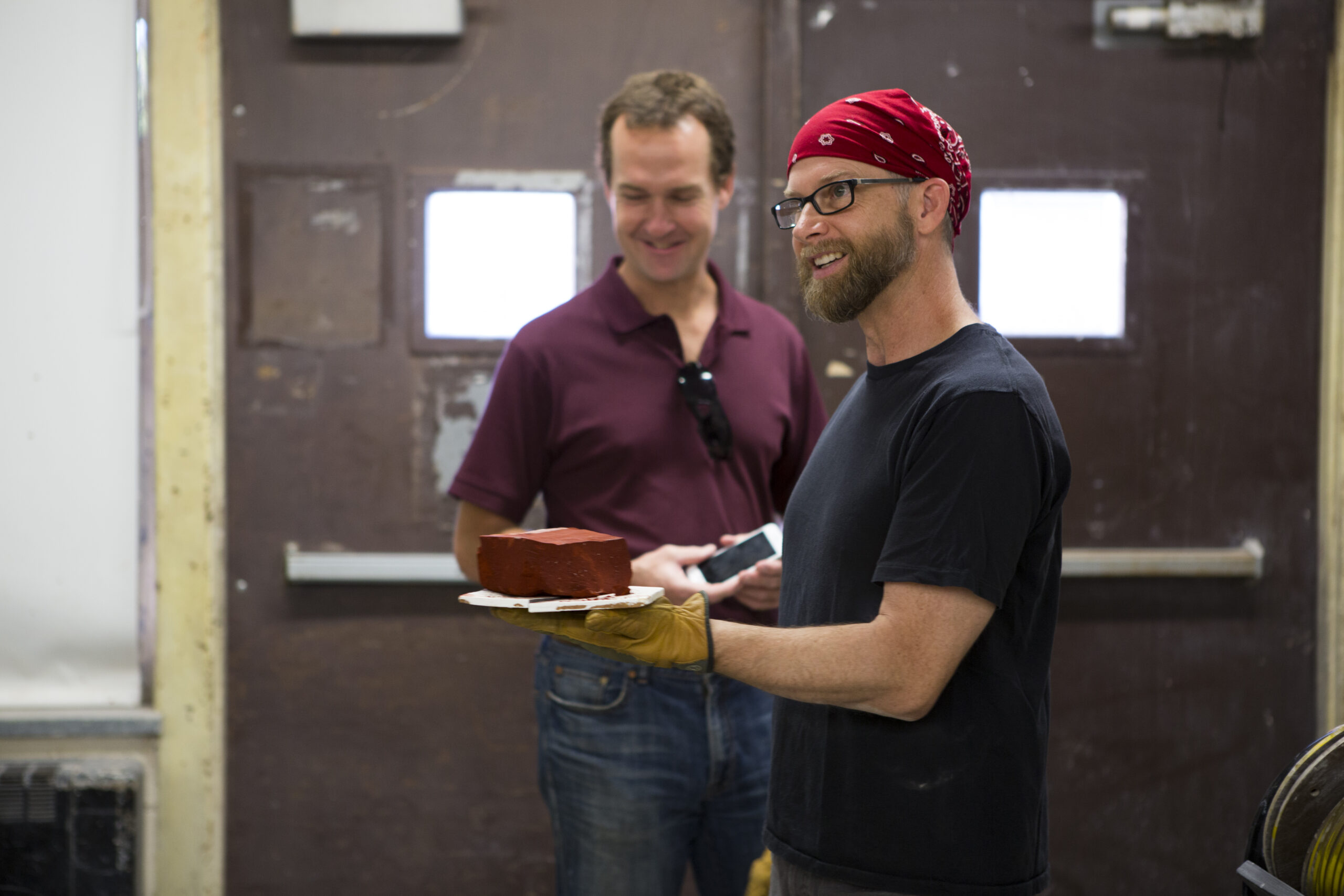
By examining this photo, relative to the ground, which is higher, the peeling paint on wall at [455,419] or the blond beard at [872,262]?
the blond beard at [872,262]

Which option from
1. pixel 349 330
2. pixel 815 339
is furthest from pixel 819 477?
pixel 349 330

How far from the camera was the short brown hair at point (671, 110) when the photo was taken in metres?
1.60

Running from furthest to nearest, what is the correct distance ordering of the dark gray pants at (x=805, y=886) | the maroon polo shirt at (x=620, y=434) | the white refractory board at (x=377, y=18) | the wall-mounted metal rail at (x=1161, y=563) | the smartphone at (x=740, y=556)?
the wall-mounted metal rail at (x=1161, y=563)
the white refractory board at (x=377, y=18)
the maroon polo shirt at (x=620, y=434)
the smartphone at (x=740, y=556)
the dark gray pants at (x=805, y=886)

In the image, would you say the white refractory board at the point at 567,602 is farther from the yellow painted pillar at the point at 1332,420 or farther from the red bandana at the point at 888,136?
the yellow painted pillar at the point at 1332,420

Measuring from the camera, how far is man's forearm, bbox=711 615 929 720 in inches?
40.6

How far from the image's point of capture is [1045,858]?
1137 millimetres

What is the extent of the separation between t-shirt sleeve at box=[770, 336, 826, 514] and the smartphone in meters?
0.27

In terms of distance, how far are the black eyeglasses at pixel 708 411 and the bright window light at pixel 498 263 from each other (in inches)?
28.2

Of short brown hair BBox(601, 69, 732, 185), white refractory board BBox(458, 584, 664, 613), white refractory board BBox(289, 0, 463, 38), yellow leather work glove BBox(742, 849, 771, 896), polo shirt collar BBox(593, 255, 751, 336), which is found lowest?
yellow leather work glove BBox(742, 849, 771, 896)

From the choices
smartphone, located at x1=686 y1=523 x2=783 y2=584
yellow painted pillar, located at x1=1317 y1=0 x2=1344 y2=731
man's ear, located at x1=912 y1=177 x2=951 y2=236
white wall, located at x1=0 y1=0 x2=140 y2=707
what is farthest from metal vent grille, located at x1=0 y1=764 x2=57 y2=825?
yellow painted pillar, located at x1=1317 y1=0 x2=1344 y2=731

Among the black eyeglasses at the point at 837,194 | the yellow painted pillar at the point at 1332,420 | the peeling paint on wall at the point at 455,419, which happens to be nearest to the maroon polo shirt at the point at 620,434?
the black eyeglasses at the point at 837,194

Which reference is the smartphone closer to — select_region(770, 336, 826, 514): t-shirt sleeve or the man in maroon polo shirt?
the man in maroon polo shirt

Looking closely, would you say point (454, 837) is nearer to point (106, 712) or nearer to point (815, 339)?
point (106, 712)

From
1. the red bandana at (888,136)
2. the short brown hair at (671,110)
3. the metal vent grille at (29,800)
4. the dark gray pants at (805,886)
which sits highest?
the short brown hair at (671,110)
